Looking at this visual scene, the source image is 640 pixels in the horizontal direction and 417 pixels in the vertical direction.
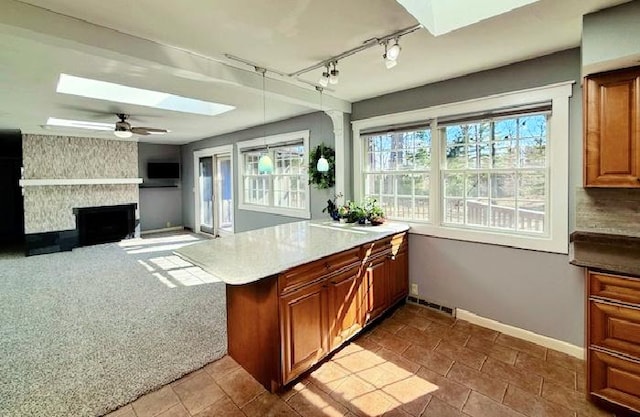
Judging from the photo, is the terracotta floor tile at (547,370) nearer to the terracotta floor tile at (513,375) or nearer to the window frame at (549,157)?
the terracotta floor tile at (513,375)

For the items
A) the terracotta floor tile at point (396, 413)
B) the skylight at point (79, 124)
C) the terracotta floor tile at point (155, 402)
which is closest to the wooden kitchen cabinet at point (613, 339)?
the terracotta floor tile at point (396, 413)

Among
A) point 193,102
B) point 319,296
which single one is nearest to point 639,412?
point 319,296

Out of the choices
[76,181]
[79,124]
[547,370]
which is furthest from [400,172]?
[76,181]

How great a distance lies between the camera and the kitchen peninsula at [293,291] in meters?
2.05

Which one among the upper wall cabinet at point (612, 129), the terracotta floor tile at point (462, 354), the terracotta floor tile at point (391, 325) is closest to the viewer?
the upper wall cabinet at point (612, 129)

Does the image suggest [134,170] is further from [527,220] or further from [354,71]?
[527,220]

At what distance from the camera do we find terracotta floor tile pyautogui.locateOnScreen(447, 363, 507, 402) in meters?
2.12

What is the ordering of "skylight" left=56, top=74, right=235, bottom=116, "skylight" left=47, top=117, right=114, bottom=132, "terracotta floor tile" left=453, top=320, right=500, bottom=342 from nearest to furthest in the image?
"terracotta floor tile" left=453, top=320, right=500, bottom=342 < "skylight" left=56, top=74, right=235, bottom=116 < "skylight" left=47, top=117, right=114, bottom=132

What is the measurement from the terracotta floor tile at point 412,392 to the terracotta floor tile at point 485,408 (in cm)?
23

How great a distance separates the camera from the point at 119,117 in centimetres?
459

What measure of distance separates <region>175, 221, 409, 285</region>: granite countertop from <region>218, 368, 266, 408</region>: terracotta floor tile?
90cm

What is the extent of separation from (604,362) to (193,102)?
207 inches

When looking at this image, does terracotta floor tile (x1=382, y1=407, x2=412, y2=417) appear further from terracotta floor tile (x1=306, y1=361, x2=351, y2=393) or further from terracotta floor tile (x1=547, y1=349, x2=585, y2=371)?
terracotta floor tile (x1=547, y1=349, x2=585, y2=371)

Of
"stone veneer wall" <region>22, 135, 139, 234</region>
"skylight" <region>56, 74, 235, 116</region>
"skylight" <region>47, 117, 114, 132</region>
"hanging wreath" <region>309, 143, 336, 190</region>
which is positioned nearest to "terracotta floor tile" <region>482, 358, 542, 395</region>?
"hanging wreath" <region>309, 143, 336, 190</region>
